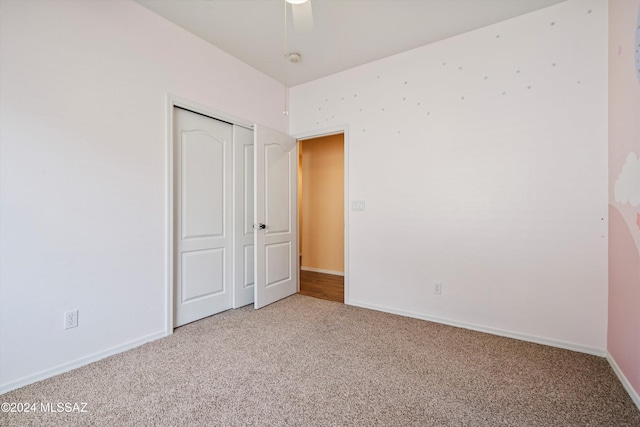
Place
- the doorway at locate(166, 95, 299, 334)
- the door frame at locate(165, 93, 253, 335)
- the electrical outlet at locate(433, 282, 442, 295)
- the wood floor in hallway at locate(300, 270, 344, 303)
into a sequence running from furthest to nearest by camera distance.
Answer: the wood floor in hallway at locate(300, 270, 344, 303) < the electrical outlet at locate(433, 282, 442, 295) < the doorway at locate(166, 95, 299, 334) < the door frame at locate(165, 93, 253, 335)

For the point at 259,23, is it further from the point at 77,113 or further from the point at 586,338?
the point at 586,338

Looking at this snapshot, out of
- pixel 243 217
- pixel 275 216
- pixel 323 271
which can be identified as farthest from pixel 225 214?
pixel 323 271

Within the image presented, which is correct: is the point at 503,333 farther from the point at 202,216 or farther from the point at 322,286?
the point at 202,216

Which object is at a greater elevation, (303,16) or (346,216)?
(303,16)

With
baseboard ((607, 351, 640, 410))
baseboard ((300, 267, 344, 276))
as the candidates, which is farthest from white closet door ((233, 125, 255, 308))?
baseboard ((607, 351, 640, 410))

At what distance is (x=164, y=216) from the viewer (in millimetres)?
2428

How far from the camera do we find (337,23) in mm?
2459

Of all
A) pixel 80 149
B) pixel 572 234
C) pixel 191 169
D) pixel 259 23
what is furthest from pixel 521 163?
pixel 80 149

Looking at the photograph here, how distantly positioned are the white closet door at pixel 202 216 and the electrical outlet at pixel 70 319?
0.75 meters

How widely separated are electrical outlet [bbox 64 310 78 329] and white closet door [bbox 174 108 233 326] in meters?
0.75

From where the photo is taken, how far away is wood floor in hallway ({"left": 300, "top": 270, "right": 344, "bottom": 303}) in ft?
12.0

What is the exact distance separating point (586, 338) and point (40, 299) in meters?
3.88

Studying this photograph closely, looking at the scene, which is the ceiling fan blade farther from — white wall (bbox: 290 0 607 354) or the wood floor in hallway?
the wood floor in hallway

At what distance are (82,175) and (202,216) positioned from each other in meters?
1.02
